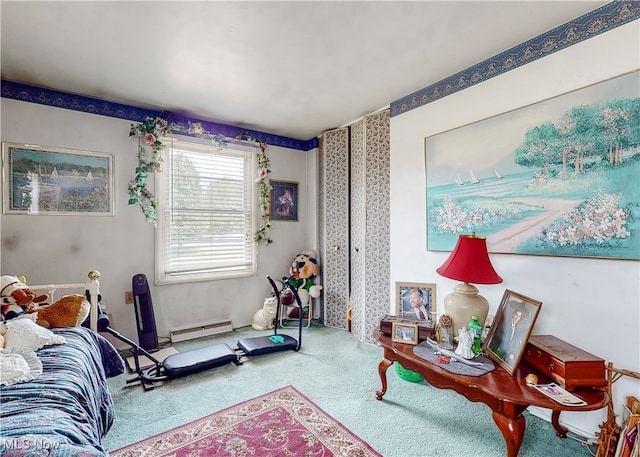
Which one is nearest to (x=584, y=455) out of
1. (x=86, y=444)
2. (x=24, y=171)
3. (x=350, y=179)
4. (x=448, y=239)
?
(x=448, y=239)

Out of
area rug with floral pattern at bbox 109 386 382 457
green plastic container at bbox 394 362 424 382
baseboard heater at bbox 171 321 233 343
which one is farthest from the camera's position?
baseboard heater at bbox 171 321 233 343

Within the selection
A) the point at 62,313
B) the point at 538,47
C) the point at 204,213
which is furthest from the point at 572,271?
the point at 204,213

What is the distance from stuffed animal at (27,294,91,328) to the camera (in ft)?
6.26

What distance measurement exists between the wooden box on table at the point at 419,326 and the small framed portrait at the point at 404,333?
0.03 meters

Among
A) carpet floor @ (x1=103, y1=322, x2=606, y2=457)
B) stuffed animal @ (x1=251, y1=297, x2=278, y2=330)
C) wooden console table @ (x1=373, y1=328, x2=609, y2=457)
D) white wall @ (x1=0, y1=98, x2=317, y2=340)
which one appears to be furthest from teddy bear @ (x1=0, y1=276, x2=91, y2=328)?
wooden console table @ (x1=373, y1=328, x2=609, y2=457)

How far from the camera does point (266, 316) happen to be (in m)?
3.69

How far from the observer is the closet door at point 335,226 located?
3.64 metres

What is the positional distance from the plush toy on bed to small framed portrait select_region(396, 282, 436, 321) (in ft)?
5.76

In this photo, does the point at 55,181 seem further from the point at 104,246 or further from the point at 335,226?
the point at 335,226

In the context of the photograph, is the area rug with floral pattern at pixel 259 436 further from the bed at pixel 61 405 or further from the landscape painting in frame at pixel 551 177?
the landscape painting in frame at pixel 551 177

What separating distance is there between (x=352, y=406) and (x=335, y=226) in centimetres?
213

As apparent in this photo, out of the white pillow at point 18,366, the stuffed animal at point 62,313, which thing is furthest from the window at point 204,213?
the white pillow at point 18,366

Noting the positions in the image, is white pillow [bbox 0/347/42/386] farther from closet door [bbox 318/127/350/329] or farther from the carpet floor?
closet door [bbox 318/127/350/329]

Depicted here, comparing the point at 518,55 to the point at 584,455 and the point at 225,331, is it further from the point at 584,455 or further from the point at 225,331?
the point at 225,331
